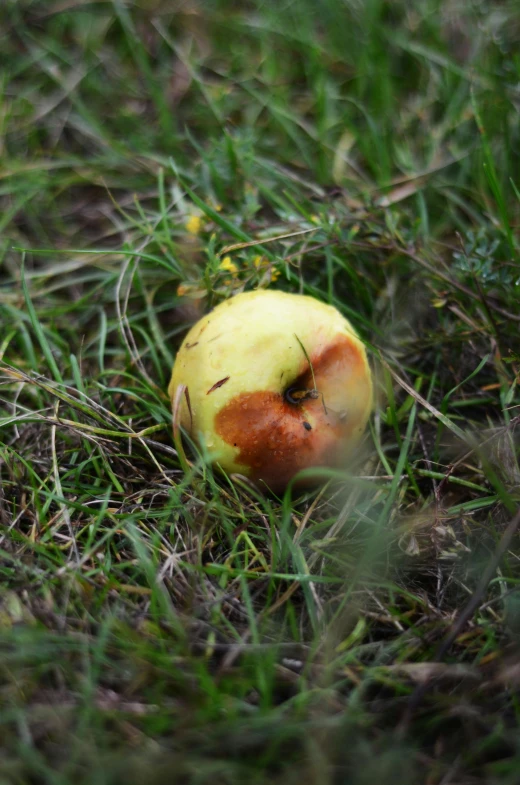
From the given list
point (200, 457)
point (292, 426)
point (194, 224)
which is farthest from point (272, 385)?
point (194, 224)

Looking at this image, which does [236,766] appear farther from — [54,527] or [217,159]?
[217,159]

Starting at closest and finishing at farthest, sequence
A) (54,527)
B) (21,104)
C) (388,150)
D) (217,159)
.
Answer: (54,527), (217,159), (388,150), (21,104)

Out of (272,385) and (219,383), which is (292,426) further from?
(219,383)

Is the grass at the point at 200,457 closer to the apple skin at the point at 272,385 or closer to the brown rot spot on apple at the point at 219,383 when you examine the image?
the apple skin at the point at 272,385

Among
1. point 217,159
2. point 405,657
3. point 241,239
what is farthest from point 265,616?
point 217,159

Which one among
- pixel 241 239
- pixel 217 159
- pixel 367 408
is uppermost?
pixel 217 159

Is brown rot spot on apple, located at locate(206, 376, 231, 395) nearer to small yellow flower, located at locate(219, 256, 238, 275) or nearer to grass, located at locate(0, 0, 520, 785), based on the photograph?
grass, located at locate(0, 0, 520, 785)

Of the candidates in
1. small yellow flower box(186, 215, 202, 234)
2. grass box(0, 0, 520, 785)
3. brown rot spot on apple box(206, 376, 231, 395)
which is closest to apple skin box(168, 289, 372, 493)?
brown rot spot on apple box(206, 376, 231, 395)
